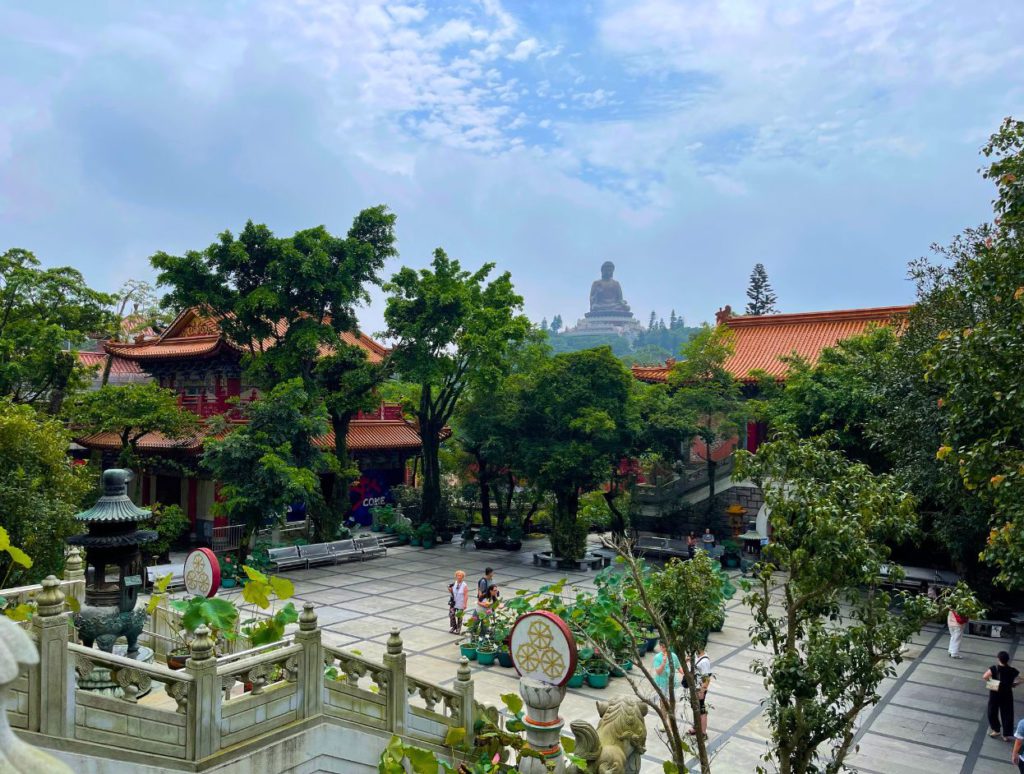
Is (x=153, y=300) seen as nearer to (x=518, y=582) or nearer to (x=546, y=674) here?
(x=518, y=582)

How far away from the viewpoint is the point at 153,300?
33.2 m

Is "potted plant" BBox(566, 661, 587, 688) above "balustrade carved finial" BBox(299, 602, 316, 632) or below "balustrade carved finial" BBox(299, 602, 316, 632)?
below

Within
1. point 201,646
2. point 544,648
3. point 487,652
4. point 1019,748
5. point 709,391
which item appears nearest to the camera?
point 201,646

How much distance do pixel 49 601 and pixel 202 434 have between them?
19831 millimetres

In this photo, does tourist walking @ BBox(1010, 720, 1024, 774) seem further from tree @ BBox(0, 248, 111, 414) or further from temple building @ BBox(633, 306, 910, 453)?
tree @ BBox(0, 248, 111, 414)

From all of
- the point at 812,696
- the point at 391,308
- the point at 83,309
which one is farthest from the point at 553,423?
the point at 812,696

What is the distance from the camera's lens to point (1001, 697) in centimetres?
1092

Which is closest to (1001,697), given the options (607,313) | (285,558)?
(285,558)

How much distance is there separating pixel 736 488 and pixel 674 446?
4161mm

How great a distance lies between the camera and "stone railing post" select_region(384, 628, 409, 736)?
298 inches

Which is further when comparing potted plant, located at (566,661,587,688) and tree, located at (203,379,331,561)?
tree, located at (203,379,331,561)

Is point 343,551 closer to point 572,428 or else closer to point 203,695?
point 572,428

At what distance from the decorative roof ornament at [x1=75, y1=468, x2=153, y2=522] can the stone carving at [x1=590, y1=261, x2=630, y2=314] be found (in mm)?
157320

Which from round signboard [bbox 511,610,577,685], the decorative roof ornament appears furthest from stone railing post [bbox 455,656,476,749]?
the decorative roof ornament
